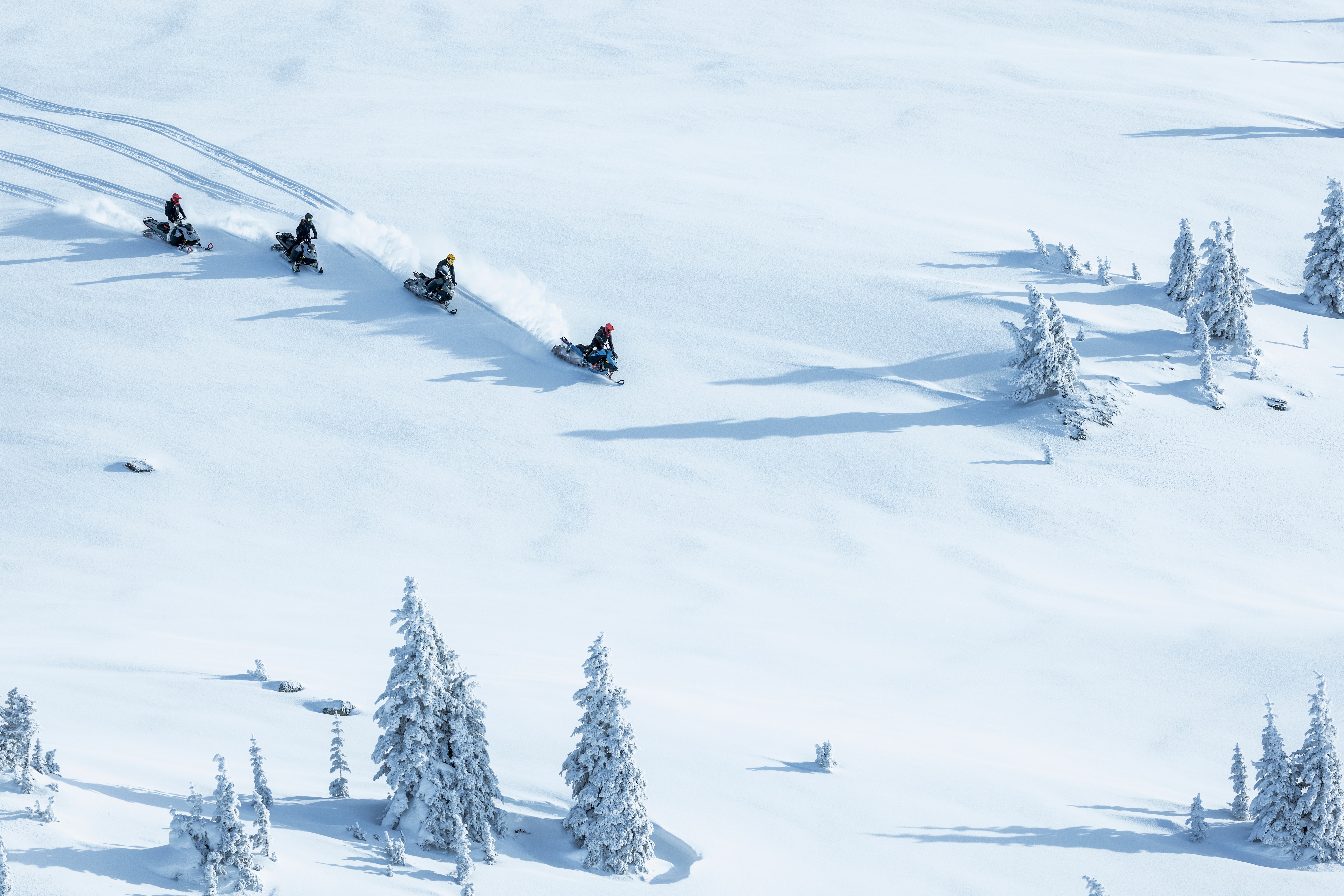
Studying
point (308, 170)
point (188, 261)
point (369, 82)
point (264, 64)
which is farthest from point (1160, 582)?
point (264, 64)

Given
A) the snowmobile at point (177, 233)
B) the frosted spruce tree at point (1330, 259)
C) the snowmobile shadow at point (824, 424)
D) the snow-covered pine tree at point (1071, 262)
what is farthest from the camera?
the frosted spruce tree at point (1330, 259)

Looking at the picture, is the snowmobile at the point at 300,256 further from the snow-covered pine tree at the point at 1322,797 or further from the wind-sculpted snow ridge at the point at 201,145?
the snow-covered pine tree at the point at 1322,797

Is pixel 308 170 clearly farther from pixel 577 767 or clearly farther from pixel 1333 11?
pixel 1333 11

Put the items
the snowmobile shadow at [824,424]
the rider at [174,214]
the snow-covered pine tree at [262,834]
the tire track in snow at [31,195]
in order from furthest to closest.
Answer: the tire track in snow at [31,195] < the rider at [174,214] < the snowmobile shadow at [824,424] < the snow-covered pine tree at [262,834]

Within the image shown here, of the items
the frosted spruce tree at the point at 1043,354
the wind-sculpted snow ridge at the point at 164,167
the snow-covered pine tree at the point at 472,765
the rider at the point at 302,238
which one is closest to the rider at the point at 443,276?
the rider at the point at 302,238

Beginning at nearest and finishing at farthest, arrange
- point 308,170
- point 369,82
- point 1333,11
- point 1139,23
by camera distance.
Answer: point 308,170
point 369,82
point 1139,23
point 1333,11

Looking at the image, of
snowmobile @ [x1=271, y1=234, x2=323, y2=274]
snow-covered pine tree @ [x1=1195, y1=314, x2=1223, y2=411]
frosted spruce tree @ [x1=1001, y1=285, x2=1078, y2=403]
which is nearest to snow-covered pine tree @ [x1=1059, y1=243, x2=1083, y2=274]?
snow-covered pine tree @ [x1=1195, y1=314, x2=1223, y2=411]

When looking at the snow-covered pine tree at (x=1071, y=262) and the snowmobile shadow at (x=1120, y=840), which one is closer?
the snowmobile shadow at (x=1120, y=840)
